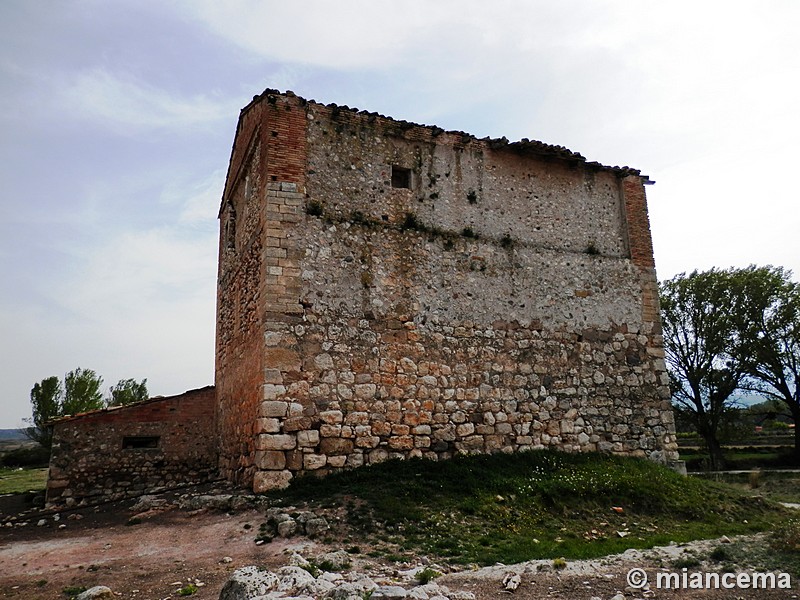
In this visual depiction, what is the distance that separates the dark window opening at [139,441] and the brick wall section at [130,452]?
0.06 meters

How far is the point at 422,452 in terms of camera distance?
10.0m

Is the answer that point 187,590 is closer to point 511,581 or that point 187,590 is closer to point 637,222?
point 511,581

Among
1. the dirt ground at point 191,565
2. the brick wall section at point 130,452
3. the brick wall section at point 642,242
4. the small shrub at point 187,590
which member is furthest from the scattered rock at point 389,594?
the brick wall section at point 642,242

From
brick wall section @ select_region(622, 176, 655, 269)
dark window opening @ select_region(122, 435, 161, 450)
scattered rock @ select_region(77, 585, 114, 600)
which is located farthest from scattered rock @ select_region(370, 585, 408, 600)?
brick wall section @ select_region(622, 176, 655, 269)

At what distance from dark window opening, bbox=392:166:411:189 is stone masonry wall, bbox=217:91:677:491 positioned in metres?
0.05

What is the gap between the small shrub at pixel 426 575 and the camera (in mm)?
5655

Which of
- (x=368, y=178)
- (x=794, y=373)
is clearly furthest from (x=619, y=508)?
(x=794, y=373)

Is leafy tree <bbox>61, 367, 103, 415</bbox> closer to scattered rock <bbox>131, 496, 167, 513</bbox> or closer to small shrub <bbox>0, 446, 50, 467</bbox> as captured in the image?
small shrub <bbox>0, 446, 50, 467</bbox>

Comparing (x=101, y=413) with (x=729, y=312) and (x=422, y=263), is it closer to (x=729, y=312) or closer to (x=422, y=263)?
(x=422, y=263)

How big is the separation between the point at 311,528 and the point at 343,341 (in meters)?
3.48

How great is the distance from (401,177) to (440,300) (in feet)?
8.89

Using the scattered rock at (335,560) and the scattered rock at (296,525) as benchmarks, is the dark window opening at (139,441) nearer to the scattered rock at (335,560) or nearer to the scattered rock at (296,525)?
the scattered rock at (296,525)

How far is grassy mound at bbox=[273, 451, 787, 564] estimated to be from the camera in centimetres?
728

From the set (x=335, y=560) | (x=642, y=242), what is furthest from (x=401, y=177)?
(x=335, y=560)
